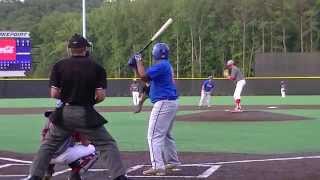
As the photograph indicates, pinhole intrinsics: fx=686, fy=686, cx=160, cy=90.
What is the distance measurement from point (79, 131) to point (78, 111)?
234 mm

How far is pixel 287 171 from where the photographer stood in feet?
31.9

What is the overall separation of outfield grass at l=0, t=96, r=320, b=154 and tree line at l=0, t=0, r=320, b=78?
54780 mm

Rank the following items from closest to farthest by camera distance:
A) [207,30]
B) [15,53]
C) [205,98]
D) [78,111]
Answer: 1. [78,111]
2. [205,98]
3. [15,53]
4. [207,30]

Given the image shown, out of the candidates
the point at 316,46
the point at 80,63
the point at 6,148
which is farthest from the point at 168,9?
the point at 80,63

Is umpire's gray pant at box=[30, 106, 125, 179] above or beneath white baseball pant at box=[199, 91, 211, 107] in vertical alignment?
above

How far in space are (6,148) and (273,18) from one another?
67701 mm

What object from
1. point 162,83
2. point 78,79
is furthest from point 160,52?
point 78,79

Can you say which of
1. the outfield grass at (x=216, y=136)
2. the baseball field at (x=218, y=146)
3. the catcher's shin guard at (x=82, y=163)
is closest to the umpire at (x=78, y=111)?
the catcher's shin guard at (x=82, y=163)

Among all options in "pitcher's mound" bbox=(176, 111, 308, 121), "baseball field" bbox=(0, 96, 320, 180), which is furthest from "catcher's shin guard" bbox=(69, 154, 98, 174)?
"pitcher's mound" bbox=(176, 111, 308, 121)

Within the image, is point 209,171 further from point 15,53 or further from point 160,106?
point 15,53

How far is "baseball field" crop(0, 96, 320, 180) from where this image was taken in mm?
9719

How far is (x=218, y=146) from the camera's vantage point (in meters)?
14.6

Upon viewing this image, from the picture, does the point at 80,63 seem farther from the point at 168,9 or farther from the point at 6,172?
the point at 168,9

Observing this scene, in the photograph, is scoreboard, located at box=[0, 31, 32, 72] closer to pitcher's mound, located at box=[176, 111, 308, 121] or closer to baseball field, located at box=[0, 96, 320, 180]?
baseball field, located at box=[0, 96, 320, 180]
